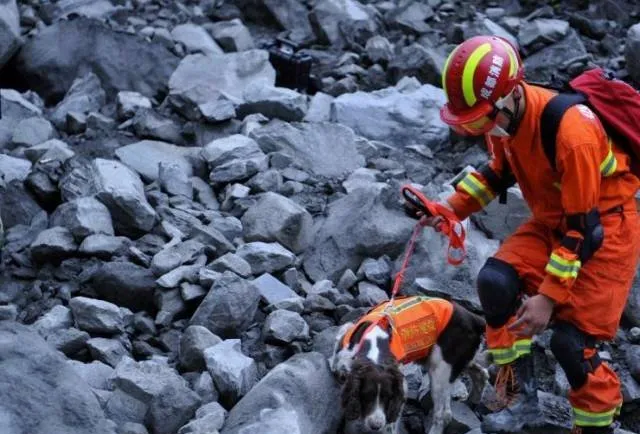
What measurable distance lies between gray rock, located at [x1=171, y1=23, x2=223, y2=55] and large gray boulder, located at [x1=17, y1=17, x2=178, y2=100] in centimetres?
51

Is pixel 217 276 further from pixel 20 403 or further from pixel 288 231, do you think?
pixel 20 403

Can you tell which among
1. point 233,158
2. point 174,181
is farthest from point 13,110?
point 233,158

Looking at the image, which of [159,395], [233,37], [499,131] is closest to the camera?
[499,131]

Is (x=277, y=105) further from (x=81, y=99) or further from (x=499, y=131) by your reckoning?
(x=499, y=131)

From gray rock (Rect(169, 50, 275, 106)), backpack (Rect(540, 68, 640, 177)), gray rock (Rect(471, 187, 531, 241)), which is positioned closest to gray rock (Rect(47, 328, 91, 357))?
gray rock (Rect(471, 187, 531, 241))

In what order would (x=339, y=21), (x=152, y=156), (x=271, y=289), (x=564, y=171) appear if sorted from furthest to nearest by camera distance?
(x=339, y=21), (x=152, y=156), (x=271, y=289), (x=564, y=171)

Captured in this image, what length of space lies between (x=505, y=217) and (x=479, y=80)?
2.55 metres

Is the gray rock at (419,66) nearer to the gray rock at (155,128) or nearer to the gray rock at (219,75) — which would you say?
the gray rock at (219,75)

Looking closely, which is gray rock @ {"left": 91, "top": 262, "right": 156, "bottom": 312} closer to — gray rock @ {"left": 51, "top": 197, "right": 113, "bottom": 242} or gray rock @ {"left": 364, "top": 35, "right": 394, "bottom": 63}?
gray rock @ {"left": 51, "top": 197, "right": 113, "bottom": 242}

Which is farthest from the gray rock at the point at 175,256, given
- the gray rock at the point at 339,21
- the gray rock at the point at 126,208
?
the gray rock at the point at 339,21

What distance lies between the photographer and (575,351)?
16.7 ft

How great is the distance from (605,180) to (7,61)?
7.92 meters

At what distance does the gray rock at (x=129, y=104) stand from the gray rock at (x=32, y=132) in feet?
2.24

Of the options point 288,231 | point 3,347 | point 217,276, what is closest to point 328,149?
point 288,231
